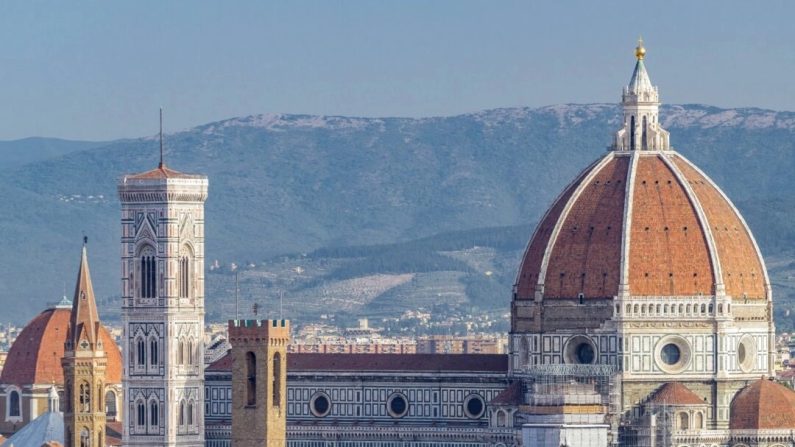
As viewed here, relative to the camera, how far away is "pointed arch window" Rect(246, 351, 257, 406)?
115m

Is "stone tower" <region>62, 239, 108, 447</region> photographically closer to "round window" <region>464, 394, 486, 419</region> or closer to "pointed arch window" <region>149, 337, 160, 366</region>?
"pointed arch window" <region>149, 337, 160, 366</region>

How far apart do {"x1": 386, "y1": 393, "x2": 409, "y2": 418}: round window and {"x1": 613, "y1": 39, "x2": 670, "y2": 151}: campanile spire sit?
12560 millimetres

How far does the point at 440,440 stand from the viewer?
424ft

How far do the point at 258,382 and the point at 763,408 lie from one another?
1965cm

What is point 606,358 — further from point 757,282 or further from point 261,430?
point 261,430

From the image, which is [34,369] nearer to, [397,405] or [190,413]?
[190,413]

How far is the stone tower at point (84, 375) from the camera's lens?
388ft

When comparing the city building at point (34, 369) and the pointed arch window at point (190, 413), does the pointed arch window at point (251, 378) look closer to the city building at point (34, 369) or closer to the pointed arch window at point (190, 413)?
the pointed arch window at point (190, 413)

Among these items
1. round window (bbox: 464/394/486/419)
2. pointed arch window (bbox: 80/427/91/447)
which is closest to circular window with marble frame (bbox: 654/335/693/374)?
round window (bbox: 464/394/486/419)

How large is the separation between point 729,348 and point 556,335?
637 centimetres

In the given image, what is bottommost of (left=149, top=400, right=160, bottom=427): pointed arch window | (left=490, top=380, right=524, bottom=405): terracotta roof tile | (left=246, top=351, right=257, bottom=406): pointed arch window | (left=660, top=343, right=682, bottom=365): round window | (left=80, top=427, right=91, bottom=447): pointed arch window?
(left=80, top=427, right=91, bottom=447): pointed arch window

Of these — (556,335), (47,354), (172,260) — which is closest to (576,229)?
(556,335)

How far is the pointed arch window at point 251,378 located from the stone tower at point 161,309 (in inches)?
527

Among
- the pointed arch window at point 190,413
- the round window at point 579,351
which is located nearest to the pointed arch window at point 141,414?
the pointed arch window at point 190,413
